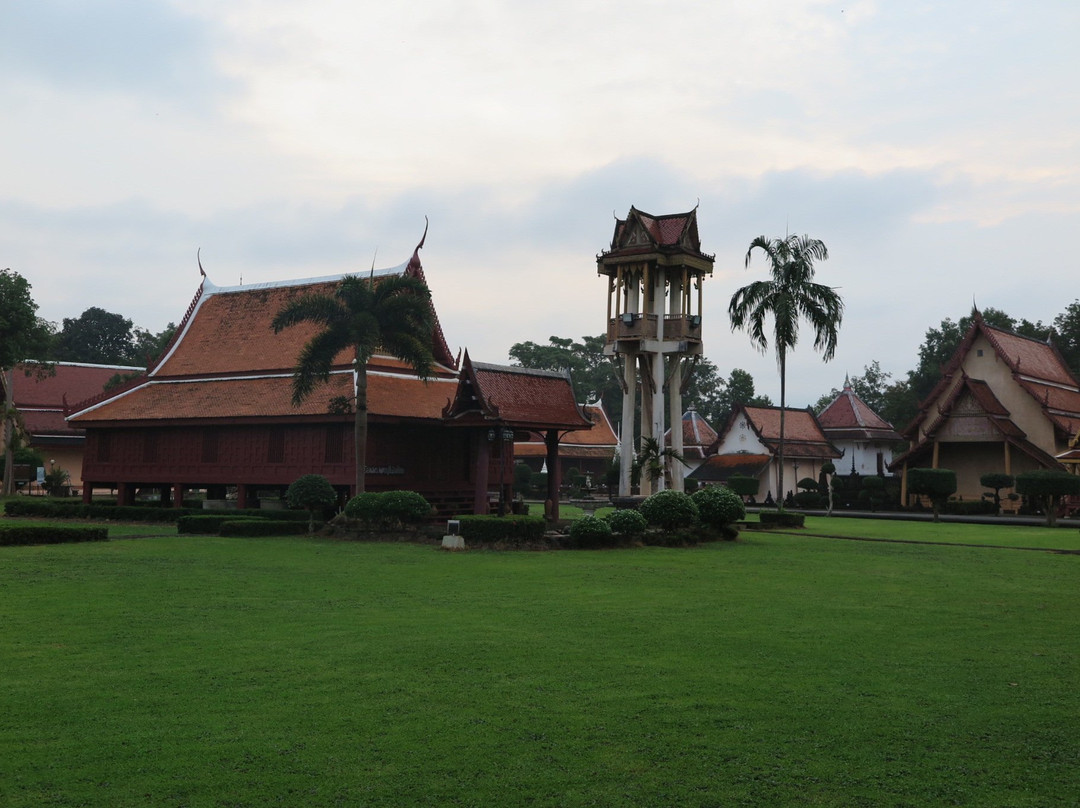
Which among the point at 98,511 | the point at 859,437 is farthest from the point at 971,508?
the point at 98,511

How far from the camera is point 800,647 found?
10.0 metres

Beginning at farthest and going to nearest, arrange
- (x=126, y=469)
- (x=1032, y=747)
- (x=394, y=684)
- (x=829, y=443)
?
1. (x=829, y=443)
2. (x=126, y=469)
3. (x=394, y=684)
4. (x=1032, y=747)

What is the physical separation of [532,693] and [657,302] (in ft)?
105

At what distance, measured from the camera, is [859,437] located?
58906 millimetres

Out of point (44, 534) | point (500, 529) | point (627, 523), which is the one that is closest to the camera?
point (44, 534)

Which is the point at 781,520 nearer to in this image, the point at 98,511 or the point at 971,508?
the point at 971,508

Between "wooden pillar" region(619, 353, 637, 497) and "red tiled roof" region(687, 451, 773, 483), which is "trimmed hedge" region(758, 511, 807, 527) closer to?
"wooden pillar" region(619, 353, 637, 497)

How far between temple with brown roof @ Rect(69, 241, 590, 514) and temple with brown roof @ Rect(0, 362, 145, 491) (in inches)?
917

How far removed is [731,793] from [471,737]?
1.87m

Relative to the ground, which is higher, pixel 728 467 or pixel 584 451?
pixel 584 451

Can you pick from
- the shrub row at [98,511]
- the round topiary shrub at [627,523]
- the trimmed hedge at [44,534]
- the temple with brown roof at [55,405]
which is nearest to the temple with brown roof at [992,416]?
the round topiary shrub at [627,523]

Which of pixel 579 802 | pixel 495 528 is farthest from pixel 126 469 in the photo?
pixel 579 802

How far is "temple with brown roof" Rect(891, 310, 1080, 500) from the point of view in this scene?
44781 mm

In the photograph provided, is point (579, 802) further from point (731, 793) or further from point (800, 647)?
point (800, 647)
